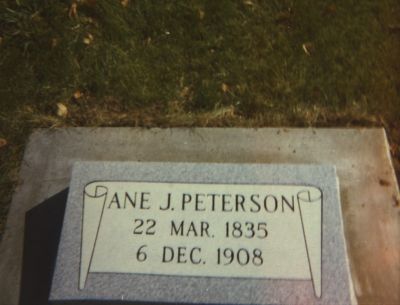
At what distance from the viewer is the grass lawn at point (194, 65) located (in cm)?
323

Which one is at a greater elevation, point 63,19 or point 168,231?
point 63,19

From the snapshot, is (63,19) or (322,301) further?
(63,19)

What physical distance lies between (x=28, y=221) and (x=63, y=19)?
1686mm

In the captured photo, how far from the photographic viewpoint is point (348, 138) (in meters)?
3.04

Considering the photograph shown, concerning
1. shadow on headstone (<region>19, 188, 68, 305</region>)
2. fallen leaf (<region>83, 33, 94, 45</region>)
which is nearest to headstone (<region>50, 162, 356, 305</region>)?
shadow on headstone (<region>19, 188, 68, 305</region>)

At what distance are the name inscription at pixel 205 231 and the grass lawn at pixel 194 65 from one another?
2.65 feet

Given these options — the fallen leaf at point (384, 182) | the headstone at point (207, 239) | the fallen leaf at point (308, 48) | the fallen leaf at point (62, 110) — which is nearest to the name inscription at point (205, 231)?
the headstone at point (207, 239)

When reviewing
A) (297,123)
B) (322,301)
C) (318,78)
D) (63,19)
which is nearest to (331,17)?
(318,78)

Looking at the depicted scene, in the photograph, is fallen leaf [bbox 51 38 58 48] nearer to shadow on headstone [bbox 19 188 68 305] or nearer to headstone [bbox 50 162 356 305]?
shadow on headstone [bbox 19 188 68 305]

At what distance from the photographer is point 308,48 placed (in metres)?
3.52

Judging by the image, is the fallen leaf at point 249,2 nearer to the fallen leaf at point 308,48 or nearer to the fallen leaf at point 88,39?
the fallen leaf at point 308,48

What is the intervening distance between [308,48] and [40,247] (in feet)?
7.34

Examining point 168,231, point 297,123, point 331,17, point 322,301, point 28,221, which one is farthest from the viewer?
point 331,17

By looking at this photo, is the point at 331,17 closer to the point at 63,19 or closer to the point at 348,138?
the point at 348,138
